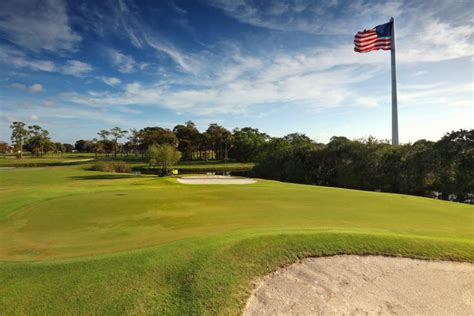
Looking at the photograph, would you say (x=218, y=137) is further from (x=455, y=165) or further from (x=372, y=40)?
(x=455, y=165)

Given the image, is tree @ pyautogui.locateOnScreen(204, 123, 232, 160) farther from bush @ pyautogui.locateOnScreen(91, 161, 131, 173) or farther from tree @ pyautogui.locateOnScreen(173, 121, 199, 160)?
bush @ pyautogui.locateOnScreen(91, 161, 131, 173)

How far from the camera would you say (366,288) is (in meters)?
4.68

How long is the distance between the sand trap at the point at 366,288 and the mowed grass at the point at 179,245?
29 centimetres

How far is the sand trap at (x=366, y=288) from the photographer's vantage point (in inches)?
162

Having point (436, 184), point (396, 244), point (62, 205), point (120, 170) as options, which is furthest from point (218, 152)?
point (396, 244)

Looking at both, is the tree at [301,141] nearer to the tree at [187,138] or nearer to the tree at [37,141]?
the tree at [187,138]

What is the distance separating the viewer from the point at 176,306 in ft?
12.6

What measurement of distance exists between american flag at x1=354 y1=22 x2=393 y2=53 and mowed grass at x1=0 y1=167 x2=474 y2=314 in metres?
22.8

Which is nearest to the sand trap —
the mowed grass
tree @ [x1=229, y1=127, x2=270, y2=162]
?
the mowed grass

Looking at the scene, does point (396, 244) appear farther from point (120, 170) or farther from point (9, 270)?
point (120, 170)

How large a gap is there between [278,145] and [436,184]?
36257 mm

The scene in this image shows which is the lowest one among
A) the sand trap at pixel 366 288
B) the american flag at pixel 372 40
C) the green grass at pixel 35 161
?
the sand trap at pixel 366 288

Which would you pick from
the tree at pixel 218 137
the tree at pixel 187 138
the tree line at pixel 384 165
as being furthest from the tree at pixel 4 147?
the tree line at pixel 384 165

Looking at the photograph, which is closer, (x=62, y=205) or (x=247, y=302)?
(x=247, y=302)
